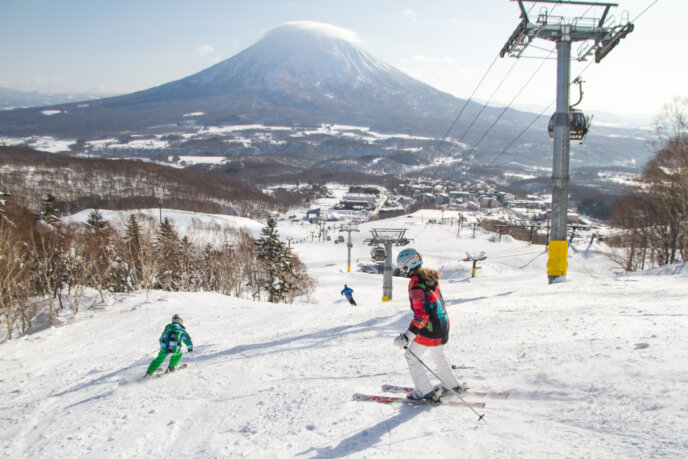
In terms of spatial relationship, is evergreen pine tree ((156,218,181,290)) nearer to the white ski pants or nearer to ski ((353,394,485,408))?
ski ((353,394,485,408))

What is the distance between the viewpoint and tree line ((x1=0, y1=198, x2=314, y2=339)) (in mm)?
16547

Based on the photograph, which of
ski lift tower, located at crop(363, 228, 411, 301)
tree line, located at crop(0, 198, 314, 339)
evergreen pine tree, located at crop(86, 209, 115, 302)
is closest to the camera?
tree line, located at crop(0, 198, 314, 339)

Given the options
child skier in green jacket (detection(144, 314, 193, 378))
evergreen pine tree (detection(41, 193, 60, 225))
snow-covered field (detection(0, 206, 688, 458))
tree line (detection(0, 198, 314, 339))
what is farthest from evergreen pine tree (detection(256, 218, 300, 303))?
child skier in green jacket (detection(144, 314, 193, 378))

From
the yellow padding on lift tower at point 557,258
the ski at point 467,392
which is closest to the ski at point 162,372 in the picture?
the ski at point 467,392

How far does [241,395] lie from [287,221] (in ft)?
291

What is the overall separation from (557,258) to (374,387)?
8268 mm

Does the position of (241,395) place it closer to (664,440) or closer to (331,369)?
(331,369)

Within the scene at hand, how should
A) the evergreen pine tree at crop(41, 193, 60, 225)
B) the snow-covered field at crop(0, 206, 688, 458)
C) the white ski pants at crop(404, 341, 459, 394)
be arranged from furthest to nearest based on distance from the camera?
1. the evergreen pine tree at crop(41, 193, 60, 225)
2. the white ski pants at crop(404, 341, 459, 394)
3. the snow-covered field at crop(0, 206, 688, 458)

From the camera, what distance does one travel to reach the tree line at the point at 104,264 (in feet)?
54.3

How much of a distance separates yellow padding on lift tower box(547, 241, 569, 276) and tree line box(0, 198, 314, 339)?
17.4 meters

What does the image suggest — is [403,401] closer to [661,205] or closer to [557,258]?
[557,258]

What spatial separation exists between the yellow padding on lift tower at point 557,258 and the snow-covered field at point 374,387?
1237 millimetres

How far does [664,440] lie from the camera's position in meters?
2.97

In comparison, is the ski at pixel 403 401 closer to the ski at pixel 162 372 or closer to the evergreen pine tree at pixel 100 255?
the ski at pixel 162 372
